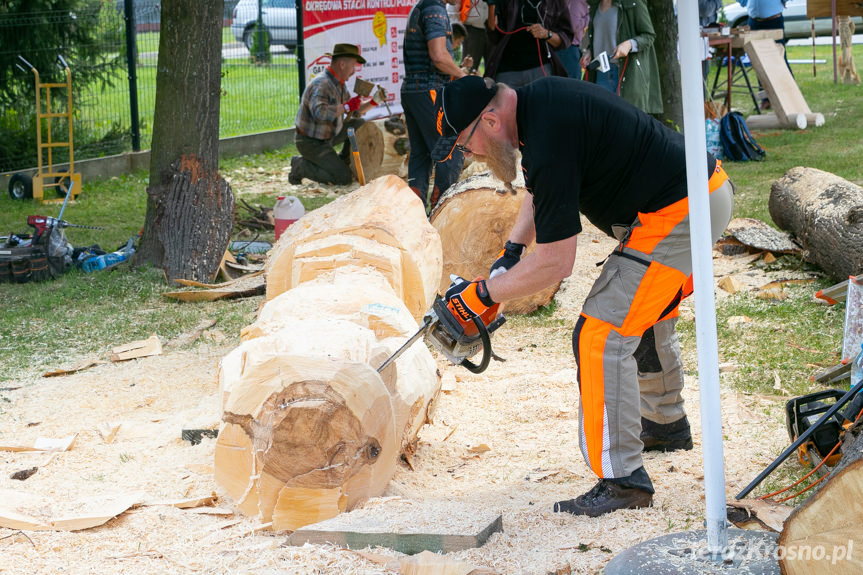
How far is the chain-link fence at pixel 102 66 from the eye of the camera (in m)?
9.67

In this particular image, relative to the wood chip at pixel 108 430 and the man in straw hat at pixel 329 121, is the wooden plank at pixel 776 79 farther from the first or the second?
the wood chip at pixel 108 430

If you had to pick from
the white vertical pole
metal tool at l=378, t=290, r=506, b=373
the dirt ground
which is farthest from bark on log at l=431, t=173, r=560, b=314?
the white vertical pole

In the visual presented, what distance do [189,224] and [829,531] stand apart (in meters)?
5.02

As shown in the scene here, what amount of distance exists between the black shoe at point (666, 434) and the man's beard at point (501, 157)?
4.00 ft

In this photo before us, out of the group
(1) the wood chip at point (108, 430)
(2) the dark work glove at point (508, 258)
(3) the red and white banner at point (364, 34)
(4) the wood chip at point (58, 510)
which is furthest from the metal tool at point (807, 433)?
(3) the red and white banner at point (364, 34)

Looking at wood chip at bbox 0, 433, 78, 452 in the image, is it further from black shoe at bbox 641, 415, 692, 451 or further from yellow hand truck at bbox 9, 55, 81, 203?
yellow hand truck at bbox 9, 55, 81, 203

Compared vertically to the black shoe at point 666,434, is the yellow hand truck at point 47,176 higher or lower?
higher

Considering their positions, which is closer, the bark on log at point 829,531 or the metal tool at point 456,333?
the bark on log at point 829,531

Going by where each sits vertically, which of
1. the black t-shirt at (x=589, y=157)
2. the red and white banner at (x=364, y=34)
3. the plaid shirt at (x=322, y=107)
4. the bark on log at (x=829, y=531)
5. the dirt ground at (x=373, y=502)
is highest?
the red and white banner at (x=364, y=34)

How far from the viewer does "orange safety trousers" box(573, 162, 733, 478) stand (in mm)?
2945

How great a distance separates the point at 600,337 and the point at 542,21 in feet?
16.7

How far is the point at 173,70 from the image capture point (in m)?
6.13

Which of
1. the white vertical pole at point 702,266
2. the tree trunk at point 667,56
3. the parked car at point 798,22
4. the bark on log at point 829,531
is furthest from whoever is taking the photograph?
the parked car at point 798,22

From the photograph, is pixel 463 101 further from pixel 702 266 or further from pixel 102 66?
pixel 102 66
